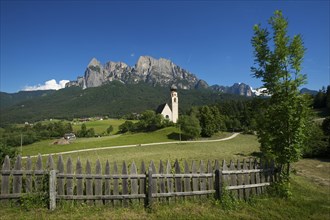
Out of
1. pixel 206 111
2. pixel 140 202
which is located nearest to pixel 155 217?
pixel 140 202

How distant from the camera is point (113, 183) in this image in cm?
759

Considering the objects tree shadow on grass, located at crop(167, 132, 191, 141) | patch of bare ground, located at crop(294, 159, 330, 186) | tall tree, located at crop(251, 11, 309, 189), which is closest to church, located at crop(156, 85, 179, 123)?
tree shadow on grass, located at crop(167, 132, 191, 141)

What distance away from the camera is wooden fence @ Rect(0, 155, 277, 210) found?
725cm

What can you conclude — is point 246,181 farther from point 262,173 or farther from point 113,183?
point 113,183

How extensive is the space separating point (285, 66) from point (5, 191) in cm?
1153

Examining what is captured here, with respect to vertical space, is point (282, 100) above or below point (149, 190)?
above

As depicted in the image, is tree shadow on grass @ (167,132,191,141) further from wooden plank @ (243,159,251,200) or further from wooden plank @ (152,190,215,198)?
wooden plank @ (152,190,215,198)

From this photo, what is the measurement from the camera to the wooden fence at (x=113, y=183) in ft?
23.8

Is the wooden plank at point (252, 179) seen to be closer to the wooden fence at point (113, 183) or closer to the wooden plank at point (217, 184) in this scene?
the wooden fence at point (113, 183)

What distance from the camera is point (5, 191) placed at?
723 centimetres

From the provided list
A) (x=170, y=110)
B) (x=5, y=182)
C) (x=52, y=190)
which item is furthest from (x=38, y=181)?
(x=170, y=110)

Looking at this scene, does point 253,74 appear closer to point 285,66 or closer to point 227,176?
point 285,66

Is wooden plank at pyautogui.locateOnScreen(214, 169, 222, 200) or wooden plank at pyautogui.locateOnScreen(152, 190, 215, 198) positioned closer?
wooden plank at pyautogui.locateOnScreen(152, 190, 215, 198)

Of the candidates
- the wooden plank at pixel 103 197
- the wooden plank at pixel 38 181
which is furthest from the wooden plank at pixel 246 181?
the wooden plank at pixel 38 181
